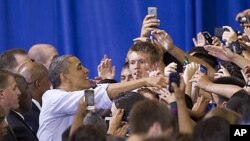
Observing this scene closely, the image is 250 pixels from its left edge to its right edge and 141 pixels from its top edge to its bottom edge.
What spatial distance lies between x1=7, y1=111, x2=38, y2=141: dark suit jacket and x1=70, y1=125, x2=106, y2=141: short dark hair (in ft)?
4.97

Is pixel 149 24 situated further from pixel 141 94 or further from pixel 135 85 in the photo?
pixel 141 94

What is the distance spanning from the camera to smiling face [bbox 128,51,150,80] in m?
5.37

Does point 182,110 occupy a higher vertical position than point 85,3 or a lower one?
lower

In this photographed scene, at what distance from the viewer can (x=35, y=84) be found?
5500 millimetres

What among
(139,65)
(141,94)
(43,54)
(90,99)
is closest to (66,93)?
(90,99)

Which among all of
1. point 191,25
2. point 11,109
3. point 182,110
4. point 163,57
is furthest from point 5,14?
point 182,110

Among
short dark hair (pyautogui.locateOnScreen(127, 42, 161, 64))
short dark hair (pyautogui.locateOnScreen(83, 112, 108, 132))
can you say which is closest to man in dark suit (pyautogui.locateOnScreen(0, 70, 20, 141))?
short dark hair (pyautogui.locateOnScreen(83, 112, 108, 132))

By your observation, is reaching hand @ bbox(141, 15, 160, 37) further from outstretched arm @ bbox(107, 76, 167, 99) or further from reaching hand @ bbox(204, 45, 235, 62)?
outstretched arm @ bbox(107, 76, 167, 99)

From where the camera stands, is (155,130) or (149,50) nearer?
(155,130)

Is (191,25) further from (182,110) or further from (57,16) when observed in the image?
(182,110)

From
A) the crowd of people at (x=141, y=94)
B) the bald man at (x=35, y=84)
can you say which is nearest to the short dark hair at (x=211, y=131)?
the crowd of people at (x=141, y=94)

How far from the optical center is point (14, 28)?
799 centimetres

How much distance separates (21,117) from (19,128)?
13 centimetres

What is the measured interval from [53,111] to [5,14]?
3.22m
